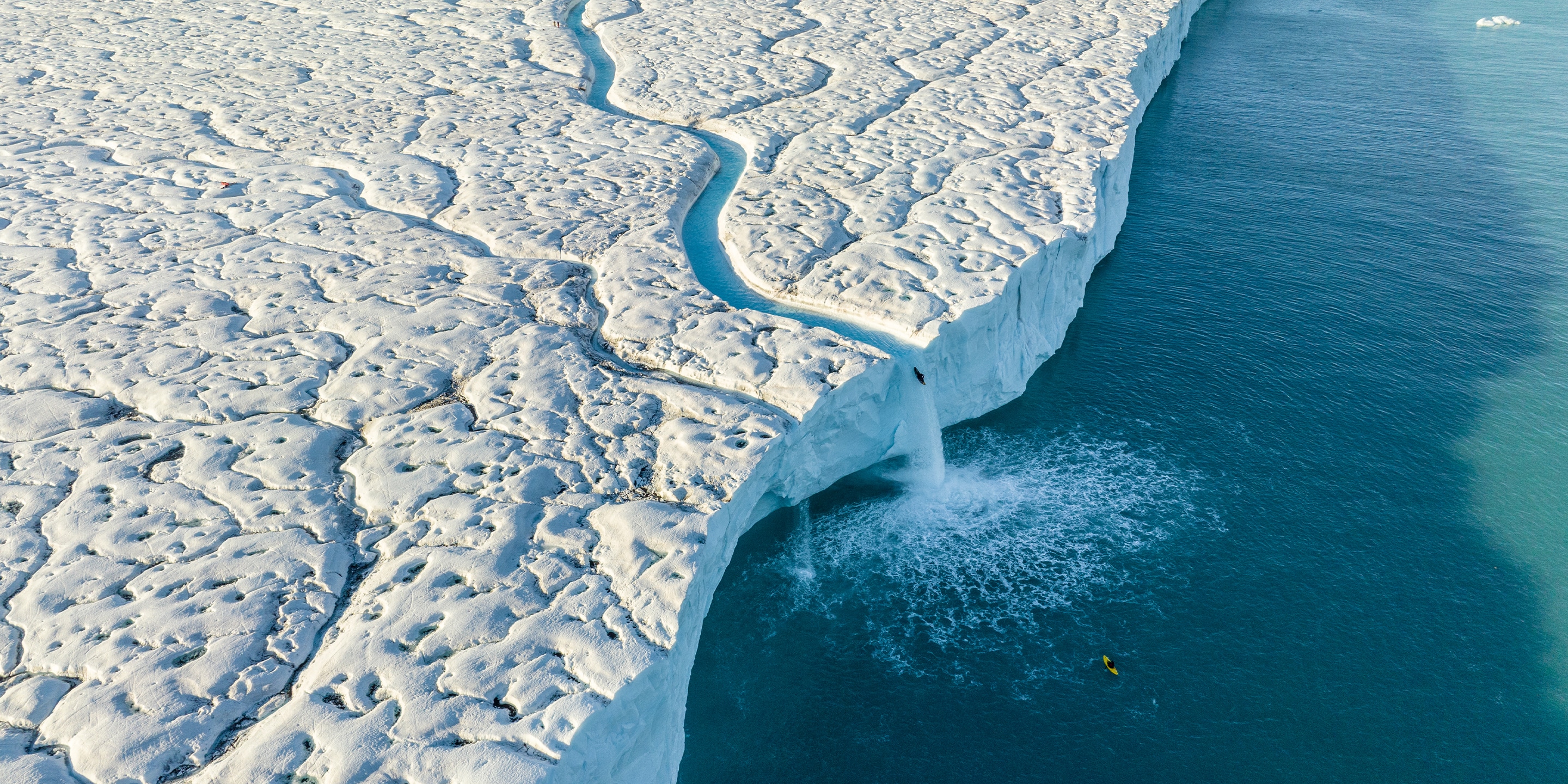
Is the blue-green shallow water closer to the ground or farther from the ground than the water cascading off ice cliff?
closer to the ground

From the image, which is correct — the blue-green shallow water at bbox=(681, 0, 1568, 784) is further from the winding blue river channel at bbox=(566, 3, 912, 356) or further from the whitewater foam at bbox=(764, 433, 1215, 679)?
the winding blue river channel at bbox=(566, 3, 912, 356)

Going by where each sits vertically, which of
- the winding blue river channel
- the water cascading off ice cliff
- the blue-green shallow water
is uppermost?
the water cascading off ice cliff

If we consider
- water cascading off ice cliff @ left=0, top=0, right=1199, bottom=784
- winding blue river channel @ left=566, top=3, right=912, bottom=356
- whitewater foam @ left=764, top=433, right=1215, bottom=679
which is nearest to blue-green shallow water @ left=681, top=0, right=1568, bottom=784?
whitewater foam @ left=764, top=433, right=1215, bottom=679

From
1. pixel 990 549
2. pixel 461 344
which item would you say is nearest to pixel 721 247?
pixel 461 344

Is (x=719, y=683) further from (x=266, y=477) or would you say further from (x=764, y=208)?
(x=764, y=208)

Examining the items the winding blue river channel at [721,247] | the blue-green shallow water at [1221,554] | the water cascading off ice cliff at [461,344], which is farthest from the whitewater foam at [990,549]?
the winding blue river channel at [721,247]

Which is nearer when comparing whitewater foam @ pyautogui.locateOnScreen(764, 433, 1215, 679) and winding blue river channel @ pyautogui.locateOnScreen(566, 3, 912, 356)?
whitewater foam @ pyautogui.locateOnScreen(764, 433, 1215, 679)
